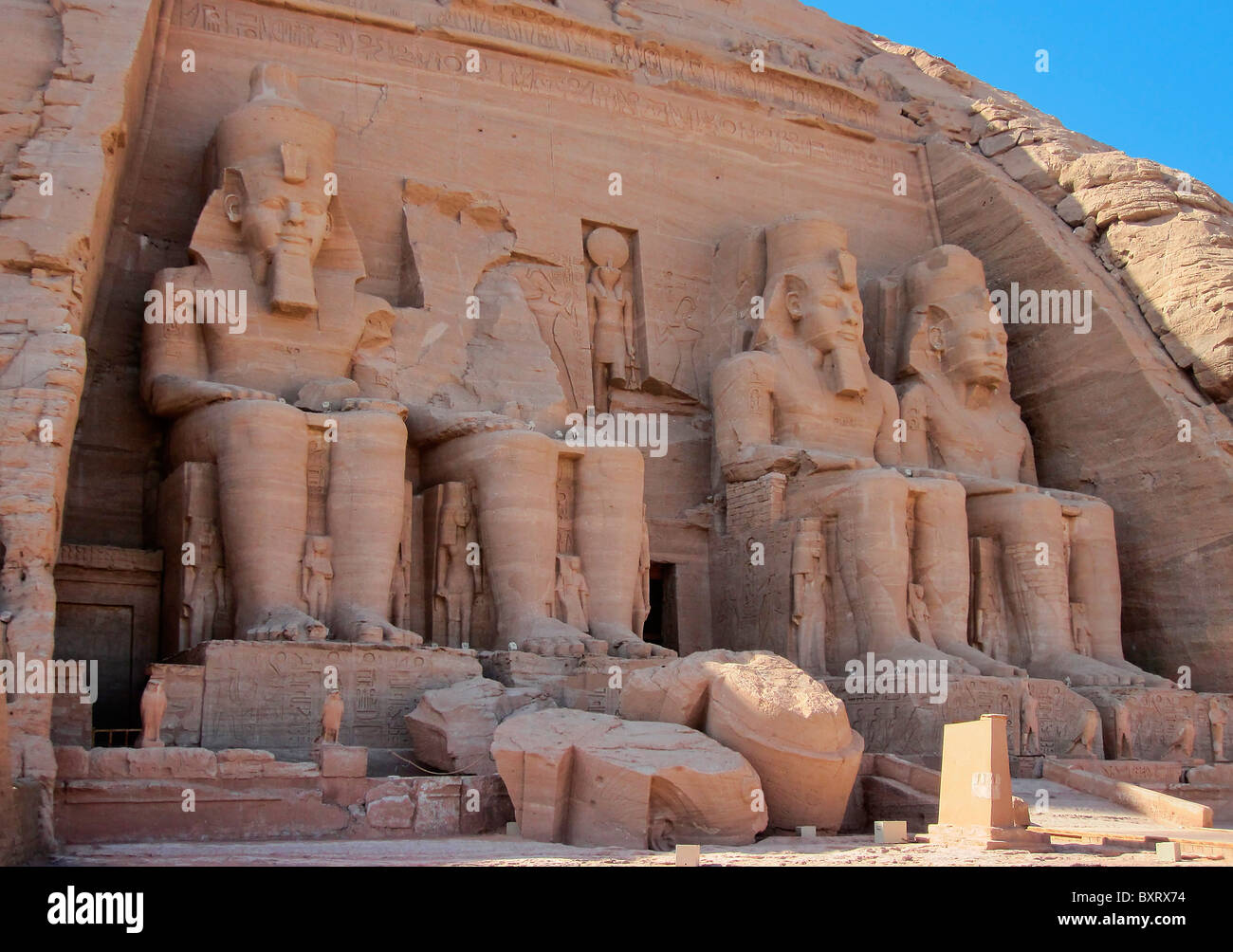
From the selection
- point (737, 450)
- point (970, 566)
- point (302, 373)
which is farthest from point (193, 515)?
point (970, 566)

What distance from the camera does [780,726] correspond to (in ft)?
19.9

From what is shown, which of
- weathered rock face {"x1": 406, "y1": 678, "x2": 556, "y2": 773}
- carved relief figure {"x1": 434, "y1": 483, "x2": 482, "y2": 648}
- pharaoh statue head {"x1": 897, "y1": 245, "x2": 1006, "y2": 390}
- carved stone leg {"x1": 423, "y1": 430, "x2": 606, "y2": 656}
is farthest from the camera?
pharaoh statue head {"x1": 897, "y1": 245, "x2": 1006, "y2": 390}

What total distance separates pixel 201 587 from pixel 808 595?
3.56 meters

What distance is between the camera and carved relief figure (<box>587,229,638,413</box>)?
400 inches

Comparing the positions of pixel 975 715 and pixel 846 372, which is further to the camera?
pixel 846 372

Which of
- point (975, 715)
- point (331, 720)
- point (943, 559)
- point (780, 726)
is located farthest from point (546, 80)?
point (780, 726)

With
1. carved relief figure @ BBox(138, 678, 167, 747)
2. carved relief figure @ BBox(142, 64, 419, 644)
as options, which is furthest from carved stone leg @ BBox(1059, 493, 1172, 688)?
carved relief figure @ BBox(138, 678, 167, 747)

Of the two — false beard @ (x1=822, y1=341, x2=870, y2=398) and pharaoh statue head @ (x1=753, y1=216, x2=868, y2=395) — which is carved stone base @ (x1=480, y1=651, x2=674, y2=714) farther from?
pharaoh statue head @ (x1=753, y1=216, x2=868, y2=395)

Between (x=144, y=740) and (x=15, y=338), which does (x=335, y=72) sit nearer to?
(x=15, y=338)

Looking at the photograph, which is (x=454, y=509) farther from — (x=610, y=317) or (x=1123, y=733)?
(x=1123, y=733)

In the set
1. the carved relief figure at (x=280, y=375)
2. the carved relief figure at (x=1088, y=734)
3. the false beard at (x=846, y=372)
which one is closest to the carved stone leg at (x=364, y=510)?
the carved relief figure at (x=280, y=375)

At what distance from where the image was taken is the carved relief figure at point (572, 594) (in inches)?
322

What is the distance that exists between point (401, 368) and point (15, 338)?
113 inches

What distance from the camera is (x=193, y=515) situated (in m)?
7.51
